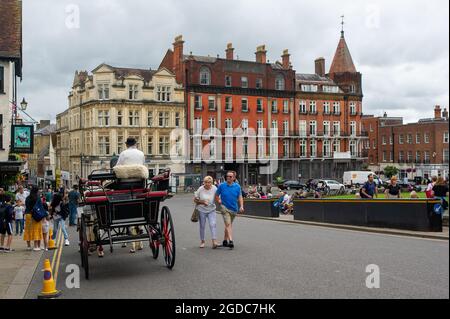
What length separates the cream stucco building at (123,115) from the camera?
68125 millimetres

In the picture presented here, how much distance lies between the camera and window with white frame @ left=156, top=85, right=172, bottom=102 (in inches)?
2800

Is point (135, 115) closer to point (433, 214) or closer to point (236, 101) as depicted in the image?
point (236, 101)

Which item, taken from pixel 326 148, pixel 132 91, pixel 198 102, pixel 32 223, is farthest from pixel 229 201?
pixel 326 148

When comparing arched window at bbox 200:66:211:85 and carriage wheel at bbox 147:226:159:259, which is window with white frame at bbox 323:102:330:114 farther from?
carriage wheel at bbox 147:226:159:259

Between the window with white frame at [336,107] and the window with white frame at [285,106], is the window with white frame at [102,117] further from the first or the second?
the window with white frame at [336,107]

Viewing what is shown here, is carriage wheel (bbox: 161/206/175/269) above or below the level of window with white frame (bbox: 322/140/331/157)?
below

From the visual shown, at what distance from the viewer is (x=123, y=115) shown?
69.1 m

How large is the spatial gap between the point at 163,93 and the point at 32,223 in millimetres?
56522

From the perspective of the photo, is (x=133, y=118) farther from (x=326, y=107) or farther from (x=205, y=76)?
(x=326, y=107)

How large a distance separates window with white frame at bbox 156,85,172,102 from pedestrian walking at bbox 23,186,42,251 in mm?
55844

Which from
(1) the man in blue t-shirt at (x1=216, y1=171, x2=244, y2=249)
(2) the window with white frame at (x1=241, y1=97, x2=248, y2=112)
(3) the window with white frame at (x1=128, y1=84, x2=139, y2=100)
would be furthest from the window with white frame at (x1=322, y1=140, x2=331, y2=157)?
(1) the man in blue t-shirt at (x1=216, y1=171, x2=244, y2=249)

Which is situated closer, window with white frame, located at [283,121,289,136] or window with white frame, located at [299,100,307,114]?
window with white frame, located at [283,121,289,136]

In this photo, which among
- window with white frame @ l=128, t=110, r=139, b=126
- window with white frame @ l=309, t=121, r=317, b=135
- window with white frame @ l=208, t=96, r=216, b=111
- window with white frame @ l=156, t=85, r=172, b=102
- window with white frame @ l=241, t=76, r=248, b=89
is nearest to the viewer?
window with white frame @ l=128, t=110, r=139, b=126

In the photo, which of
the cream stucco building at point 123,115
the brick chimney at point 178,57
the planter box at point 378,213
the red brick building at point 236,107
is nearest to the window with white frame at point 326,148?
the red brick building at point 236,107
